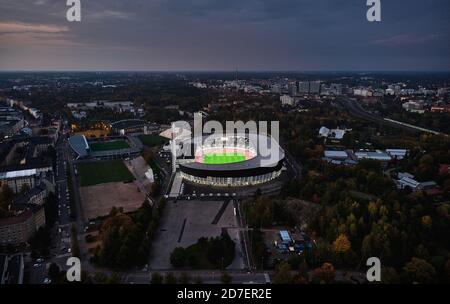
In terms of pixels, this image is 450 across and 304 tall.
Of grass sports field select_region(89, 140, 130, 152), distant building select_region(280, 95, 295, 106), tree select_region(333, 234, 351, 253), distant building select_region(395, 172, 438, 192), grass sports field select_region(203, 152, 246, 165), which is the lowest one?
tree select_region(333, 234, 351, 253)

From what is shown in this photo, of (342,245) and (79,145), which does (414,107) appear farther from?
(79,145)

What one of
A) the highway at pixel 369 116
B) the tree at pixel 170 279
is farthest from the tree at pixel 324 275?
the highway at pixel 369 116

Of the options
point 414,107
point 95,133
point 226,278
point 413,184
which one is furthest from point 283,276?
point 414,107

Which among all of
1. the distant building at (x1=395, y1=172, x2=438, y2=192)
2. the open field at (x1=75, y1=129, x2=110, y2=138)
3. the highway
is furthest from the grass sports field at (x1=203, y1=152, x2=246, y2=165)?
the highway

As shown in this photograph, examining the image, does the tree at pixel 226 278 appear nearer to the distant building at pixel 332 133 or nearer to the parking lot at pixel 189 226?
the parking lot at pixel 189 226

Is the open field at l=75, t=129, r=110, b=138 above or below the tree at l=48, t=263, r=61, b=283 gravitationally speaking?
above

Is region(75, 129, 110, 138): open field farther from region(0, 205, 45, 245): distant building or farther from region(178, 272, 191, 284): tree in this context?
region(178, 272, 191, 284): tree
